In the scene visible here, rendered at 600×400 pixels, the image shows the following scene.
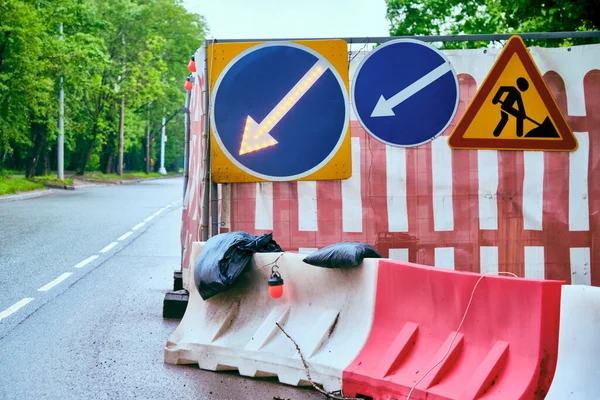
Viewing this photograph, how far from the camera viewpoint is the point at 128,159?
290 feet

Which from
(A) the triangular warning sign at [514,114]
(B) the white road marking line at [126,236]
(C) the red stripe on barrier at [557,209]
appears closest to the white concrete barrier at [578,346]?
(A) the triangular warning sign at [514,114]

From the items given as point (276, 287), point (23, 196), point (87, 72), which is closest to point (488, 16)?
point (87, 72)

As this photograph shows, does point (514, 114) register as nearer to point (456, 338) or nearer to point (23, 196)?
point (456, 338)

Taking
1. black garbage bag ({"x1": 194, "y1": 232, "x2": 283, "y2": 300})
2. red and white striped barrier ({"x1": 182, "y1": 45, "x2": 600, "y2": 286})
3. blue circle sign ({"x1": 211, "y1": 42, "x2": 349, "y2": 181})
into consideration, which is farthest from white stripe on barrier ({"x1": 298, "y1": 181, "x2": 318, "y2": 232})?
black garbage bag ({"x1": 194, "y1": 232, "x2": 283, "y2": 300})

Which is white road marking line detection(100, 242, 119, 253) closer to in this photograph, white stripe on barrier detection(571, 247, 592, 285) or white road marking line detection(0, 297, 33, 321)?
white road marking line detection(0, 297, 33, 321)

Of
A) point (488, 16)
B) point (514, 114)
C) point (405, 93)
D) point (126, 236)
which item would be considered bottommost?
point (126, 236)

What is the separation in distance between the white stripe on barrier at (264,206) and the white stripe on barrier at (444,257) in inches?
56.3

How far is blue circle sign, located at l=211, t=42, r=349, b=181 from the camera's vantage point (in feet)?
23.6

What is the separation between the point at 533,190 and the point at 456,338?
2770 millimetres

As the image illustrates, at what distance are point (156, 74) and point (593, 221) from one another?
179 ft

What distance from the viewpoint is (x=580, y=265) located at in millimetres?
7316

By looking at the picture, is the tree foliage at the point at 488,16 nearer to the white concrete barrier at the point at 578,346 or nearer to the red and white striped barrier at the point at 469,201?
the red and white striped barrier at the point at 469,201

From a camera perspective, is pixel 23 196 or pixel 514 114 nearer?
pixel 514 114

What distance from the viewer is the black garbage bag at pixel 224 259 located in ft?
20.5
